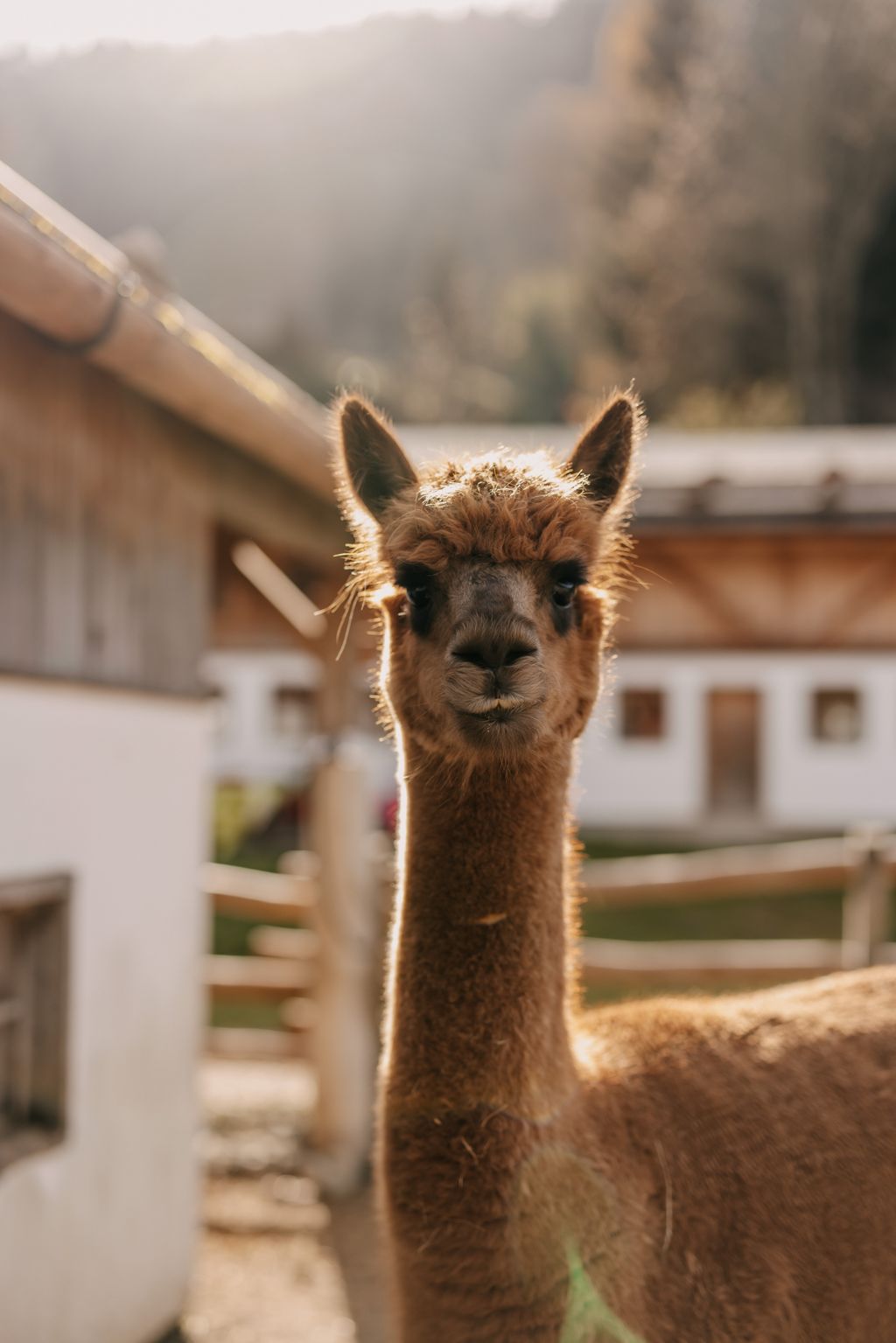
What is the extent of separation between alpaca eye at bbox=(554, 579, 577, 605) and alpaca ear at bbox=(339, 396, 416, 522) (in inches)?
16.2

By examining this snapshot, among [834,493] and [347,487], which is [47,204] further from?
[834,493]

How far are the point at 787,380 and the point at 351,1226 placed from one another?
79.6 feet

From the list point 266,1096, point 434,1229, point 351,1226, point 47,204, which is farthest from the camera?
point 266,1096

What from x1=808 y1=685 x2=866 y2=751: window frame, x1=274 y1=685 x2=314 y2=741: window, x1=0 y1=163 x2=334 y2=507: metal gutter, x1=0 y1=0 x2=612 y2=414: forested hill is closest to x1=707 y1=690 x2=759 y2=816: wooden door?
x1=808 y1=685 x2=866 y2=751: window frame

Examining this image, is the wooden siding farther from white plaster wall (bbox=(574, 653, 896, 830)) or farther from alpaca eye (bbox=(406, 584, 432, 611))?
white plaster wall (bbox=(574, 653, 896, 830))

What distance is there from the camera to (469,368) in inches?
1512

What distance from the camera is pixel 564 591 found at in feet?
7.43

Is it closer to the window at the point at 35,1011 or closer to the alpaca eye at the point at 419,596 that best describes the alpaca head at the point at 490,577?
the alpaca eye at the point at 419,596

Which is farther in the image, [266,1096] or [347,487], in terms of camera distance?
[266,1096]

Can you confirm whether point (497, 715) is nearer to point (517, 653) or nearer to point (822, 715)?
point (517, 653)

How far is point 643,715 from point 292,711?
5.84 metres

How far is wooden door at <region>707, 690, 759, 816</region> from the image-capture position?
19.4 meters

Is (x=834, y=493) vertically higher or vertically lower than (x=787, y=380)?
Answer: lower

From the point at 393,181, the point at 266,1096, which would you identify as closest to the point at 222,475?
the point at 266,1096
